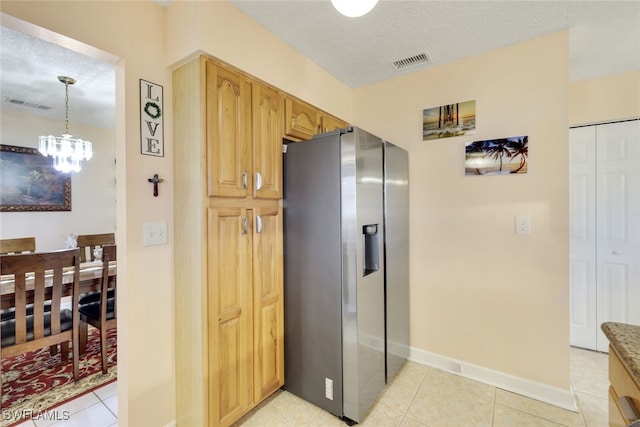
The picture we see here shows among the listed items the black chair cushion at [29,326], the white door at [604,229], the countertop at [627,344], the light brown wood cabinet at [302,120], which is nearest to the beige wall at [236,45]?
the light brown wood cabinet at [302,120]

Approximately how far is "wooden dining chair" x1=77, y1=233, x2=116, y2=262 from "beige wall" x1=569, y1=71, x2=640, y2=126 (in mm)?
4983

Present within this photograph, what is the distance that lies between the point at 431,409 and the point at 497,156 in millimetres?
1794

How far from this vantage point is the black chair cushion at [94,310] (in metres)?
2.32

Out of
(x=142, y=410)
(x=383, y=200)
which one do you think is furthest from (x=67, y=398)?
(x=383, y=200)

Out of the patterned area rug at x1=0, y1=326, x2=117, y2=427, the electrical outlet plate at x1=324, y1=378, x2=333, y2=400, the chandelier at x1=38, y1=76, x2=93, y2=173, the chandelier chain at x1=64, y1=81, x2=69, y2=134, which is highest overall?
the chandelier chain at x1=64, y1=81, x2=69, y2=134

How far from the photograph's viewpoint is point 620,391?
817 millimetres

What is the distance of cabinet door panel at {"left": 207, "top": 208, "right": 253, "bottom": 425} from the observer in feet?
4.93

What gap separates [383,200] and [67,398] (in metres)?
2.58

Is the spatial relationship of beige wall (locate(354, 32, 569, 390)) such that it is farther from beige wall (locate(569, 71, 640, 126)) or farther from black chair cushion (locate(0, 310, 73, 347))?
black chair cushion (locate(0, 310, 73, 347))

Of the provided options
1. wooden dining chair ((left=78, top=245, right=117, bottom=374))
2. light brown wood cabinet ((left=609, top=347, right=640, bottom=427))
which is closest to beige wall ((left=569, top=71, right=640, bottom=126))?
light brown wood cabinet ((left=609, top=347, right=640, bottom=427))

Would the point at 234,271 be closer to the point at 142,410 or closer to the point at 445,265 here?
the point at 142,410

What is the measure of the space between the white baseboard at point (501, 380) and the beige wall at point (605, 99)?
2.19m

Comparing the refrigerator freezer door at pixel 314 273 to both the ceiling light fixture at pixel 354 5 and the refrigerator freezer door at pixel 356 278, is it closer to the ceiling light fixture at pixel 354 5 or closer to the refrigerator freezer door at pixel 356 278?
the refrigerator freezer door at pixel 356 278

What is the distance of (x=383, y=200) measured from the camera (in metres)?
1.96
